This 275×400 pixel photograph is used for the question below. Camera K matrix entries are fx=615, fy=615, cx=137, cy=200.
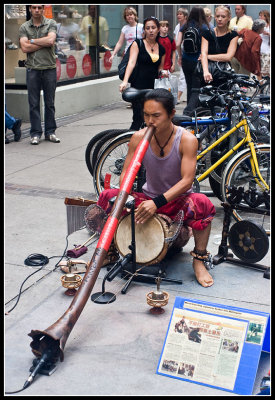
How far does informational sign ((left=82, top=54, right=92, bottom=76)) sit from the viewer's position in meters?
12.5

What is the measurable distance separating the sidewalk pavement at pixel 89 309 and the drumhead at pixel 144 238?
0.24m

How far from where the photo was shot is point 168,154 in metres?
4.47

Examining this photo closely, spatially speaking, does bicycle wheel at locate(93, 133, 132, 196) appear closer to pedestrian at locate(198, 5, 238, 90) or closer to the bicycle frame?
the bicycle frame

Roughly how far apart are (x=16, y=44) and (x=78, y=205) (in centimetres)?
673

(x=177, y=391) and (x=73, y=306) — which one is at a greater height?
(x=73, y=306)

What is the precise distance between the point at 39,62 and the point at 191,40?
2.36m

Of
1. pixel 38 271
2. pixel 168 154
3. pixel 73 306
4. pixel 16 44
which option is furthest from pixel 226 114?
pixel 16 44

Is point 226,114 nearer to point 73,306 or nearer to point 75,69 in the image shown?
point 73,306

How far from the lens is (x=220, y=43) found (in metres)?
7.62

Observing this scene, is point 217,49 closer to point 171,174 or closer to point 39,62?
point 39,62

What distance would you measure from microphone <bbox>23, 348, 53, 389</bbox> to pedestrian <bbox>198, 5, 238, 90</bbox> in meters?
4.77

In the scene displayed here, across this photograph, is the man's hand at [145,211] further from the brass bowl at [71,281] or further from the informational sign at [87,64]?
the informational sign at [87,64]

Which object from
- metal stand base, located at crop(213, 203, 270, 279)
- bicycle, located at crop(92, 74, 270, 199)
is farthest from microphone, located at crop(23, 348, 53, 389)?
bicycle, located at crop(92, 74, 270, 199)

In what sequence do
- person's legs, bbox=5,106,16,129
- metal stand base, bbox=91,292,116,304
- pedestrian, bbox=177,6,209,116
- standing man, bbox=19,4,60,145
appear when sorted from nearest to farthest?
metal stand base, bbox=91,292,116,304
pedestrian, bbox=177,6,209,116
standing man, bbox=19,4,60,145
person's legs, bbox=5,106,16,129
